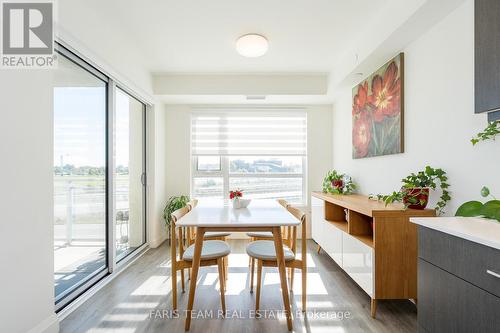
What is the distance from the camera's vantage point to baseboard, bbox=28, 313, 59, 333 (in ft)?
5.56

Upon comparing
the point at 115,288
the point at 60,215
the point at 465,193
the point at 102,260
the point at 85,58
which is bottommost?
the point at 115,288

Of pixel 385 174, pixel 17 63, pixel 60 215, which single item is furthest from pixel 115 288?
pixel 385 174

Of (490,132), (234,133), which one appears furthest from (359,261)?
(234,133)

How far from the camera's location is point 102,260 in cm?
281

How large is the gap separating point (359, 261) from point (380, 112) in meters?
1.59

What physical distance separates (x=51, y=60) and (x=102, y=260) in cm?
203

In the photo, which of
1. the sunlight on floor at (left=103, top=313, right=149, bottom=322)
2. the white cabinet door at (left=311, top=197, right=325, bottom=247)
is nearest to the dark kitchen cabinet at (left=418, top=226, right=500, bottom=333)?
the white cabinet door at (left=311, top=197, right=325, bottom=247)

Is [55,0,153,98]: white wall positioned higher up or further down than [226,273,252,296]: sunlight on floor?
higher up

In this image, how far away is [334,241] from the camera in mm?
2943

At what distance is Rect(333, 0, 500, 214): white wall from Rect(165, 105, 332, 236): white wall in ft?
5.91

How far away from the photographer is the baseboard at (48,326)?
5.56ft

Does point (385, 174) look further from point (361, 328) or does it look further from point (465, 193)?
point (361, 328)

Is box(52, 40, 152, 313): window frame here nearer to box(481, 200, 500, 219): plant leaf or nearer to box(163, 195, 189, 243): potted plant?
box(163, 195, 189, 243): potted plant

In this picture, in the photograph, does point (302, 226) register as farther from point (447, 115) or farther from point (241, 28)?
point (241, 28)
